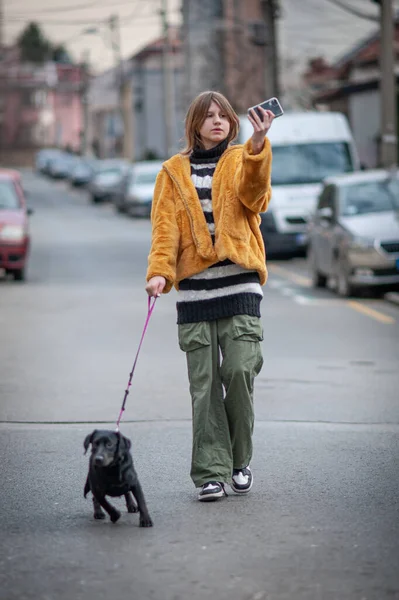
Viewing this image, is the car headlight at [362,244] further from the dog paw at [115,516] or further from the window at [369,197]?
the dog paw at [115,516]

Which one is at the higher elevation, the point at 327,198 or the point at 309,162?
the point at 309,162

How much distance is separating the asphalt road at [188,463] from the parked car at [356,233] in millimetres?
1092

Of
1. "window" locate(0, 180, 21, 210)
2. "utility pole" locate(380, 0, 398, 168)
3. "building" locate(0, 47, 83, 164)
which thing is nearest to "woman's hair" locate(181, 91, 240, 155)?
"window" locate(0, 180, 21, 210)

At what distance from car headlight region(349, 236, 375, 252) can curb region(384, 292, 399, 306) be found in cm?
65

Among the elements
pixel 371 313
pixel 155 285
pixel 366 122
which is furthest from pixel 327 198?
pixel 366 122

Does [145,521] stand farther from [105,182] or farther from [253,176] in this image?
[105,182]

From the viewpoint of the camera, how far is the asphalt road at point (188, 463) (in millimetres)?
5070

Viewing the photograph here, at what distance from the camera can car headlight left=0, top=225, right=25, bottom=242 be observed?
21766 mm

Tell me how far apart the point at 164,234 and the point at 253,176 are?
490 millimetres

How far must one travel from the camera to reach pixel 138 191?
149 feet

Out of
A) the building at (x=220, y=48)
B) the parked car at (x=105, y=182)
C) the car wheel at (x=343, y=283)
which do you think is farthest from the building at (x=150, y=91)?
the car wheel at (x=343, y=283)

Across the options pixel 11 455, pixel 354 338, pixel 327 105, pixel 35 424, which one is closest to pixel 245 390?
pixel 11 455

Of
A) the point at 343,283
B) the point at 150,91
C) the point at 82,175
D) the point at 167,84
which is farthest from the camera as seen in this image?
the point at 150,91

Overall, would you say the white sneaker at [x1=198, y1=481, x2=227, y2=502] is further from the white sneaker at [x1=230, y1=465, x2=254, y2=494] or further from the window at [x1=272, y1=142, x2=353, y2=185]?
the window at [x1=272, y1=142, x2=353, y2=185]
